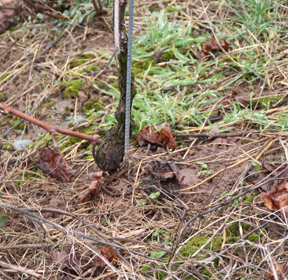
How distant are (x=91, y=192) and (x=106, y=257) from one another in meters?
0.42

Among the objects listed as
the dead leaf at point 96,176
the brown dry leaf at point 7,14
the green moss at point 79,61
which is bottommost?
the dead leaf at point 96,176

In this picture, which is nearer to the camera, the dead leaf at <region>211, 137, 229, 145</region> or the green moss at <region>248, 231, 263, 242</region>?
the green moss at <region>248, 231, 263, 242</region>

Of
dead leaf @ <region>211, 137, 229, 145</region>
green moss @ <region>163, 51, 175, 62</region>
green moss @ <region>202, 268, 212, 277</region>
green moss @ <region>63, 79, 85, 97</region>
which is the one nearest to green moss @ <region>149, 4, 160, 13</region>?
green moss @ <region>163, 51, 175, 62</region>

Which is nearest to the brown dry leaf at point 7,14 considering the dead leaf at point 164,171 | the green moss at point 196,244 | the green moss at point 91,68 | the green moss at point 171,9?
the green moss at point 91,68

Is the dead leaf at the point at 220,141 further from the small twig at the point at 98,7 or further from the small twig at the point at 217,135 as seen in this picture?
the small twig at the point at 98,7

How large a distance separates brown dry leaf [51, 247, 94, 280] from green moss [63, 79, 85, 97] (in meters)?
1.52

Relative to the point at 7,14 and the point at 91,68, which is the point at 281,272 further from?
the point at 7,14

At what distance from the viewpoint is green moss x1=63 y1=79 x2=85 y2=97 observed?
2.68m

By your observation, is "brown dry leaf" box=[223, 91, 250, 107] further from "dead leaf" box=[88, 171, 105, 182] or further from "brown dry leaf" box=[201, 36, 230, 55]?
"dead leaf" box=[88, 171, 105, 182]

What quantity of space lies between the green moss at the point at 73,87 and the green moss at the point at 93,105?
0.66ft

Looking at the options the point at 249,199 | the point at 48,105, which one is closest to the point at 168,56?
the point at 48,105

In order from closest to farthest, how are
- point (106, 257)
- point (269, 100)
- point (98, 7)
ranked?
point (106, 257) < point (269, 100) < point (98, 7)

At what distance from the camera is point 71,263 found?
1.49m

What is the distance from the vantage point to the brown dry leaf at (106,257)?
1.47 m
